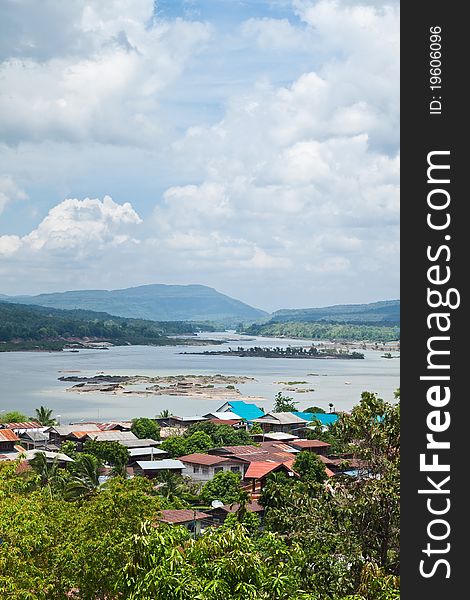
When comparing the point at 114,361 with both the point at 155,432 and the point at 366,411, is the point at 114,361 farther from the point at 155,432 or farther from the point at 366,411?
the point at 366,411

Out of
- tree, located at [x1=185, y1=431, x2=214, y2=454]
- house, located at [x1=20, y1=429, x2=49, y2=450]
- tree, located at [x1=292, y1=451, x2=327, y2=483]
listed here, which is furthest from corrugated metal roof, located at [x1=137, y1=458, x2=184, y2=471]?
house, located at [x1=20, y1=429, x2=49, y2=450]

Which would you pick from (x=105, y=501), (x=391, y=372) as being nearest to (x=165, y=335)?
(x=391, y=372)

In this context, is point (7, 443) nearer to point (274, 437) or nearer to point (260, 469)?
point (260, 469)

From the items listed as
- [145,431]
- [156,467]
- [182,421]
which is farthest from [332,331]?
[156,467]

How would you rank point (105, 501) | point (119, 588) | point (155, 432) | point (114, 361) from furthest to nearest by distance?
point (114, 361) < point (155, 432) < point (105, 501) < point (119, 588)

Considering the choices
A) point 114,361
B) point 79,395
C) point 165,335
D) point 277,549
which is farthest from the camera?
point 165,335

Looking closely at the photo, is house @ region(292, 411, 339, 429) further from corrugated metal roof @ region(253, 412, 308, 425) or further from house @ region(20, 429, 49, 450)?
house @ region(20, 429, 49, 450)

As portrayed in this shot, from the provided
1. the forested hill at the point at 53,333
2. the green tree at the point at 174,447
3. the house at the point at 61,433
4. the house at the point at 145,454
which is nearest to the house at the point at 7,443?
A: the house at the point at 61,433

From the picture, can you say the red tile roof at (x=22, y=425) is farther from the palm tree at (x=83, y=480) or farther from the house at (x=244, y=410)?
the palm tree at (x=83, y=480)
